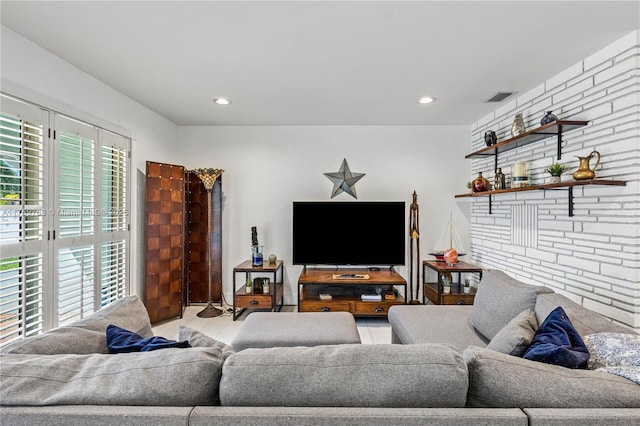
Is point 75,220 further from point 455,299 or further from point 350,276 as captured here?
point 455,299

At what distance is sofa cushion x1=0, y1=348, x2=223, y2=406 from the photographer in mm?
1023

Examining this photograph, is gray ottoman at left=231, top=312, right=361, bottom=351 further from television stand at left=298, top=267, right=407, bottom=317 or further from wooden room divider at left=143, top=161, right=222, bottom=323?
wooden room divider at left=143, top=161, right=222, bottom=323

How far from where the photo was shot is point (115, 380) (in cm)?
106

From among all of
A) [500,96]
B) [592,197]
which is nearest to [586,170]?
[592,197]

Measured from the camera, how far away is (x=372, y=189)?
4461 mm

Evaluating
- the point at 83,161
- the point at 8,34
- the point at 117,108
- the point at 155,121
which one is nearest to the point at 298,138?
the point at 155,121

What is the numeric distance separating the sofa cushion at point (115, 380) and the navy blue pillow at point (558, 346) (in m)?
1.25

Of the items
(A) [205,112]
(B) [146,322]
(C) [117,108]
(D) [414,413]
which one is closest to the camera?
(D) [414,413]

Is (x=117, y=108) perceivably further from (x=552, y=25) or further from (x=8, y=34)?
(x=552, y=25)

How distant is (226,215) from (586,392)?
4.07 m

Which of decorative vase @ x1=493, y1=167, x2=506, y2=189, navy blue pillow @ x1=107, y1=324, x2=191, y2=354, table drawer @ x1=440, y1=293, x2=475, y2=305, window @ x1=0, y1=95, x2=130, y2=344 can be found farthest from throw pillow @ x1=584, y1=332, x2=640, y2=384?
window @ x1=0, y1=95, x2=130, y2=344

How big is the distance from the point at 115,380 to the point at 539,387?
1403 mm

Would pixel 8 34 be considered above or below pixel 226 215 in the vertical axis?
above

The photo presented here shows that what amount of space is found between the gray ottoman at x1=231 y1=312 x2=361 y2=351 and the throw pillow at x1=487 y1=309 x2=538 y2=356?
924mm
